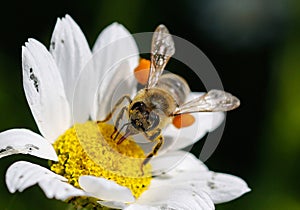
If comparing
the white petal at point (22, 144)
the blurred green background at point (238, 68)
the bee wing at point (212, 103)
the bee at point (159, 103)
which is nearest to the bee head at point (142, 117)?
the bee at point (159, 103)

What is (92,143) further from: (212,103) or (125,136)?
(212,103)

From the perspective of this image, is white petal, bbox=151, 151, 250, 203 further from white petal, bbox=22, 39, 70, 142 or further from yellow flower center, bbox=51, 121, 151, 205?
white petal, bbox=22, 39, 70, 142

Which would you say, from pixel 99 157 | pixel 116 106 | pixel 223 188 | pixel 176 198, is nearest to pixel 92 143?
pixel 99 157

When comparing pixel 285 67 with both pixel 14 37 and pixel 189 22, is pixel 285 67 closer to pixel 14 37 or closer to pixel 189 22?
pixel 189 22

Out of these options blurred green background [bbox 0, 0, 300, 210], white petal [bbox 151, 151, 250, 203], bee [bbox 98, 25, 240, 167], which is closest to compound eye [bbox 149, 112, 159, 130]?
bee [bbox 98, 25, 240, 167]

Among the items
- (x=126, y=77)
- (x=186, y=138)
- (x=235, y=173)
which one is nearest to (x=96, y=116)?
(x=126, y=77)

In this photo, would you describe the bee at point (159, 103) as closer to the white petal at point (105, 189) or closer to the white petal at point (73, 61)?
the white petal at point (73, 61)
